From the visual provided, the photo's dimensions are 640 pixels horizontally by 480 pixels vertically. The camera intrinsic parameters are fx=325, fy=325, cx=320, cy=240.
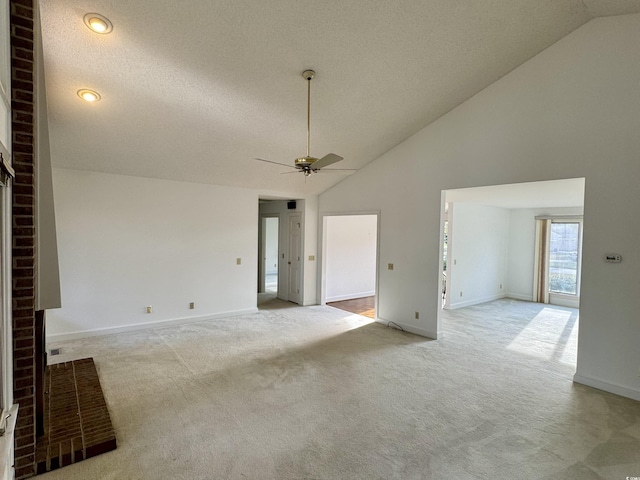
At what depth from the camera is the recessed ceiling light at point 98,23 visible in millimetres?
2574

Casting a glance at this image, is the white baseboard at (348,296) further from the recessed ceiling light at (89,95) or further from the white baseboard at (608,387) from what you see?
the recessed ceiling light at (89,95)

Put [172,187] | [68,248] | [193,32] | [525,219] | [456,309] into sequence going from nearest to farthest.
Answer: [193,32]
[68,248]
[172,187]
[456,309]
[525,219]

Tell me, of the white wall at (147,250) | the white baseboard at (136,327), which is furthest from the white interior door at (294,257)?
the white baseboard at (136,327)

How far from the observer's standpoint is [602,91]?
3445mm

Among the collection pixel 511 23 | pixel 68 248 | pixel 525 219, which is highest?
pixel 511 23

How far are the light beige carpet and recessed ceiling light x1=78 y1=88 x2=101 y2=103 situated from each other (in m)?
3.02

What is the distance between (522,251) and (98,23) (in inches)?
360

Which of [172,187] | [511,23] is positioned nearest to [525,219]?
[511,23]

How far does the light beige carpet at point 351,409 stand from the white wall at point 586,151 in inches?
24.9

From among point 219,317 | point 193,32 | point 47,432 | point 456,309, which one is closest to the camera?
point 47,432

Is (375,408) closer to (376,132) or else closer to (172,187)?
(376,132)

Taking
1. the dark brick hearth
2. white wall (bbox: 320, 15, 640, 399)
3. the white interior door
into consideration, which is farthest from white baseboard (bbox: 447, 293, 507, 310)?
the dark brick hearth

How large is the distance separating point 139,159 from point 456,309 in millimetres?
6611

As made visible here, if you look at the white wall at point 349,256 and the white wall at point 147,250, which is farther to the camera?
the white wall at point 349,256
